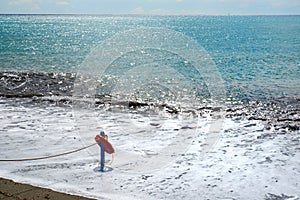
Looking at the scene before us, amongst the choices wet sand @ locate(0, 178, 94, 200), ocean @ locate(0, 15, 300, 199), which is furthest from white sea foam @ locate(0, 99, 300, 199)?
wet sand @ locate(0, 178, 94, 200)

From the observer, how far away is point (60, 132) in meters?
11.3

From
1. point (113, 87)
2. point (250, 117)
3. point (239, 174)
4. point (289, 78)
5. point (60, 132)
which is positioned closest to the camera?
point (239, 174)

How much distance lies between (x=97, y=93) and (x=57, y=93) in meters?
2.20

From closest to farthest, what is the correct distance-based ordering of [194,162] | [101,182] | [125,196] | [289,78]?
[125,196] → [101,182] → [194,162] → [289,78]

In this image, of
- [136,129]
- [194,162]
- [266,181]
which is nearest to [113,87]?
[136,129]

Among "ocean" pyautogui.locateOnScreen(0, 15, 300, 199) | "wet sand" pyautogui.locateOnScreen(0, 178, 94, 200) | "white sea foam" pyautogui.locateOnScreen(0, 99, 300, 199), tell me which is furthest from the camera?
"ocean" pyautogui.locateOnScreen(0, 15, 300, 199)

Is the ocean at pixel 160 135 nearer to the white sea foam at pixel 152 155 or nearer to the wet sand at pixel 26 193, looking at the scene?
the white sea foam at pixel 152 155

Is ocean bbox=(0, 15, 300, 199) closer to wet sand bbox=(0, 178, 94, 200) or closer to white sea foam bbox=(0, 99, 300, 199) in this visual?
white sea foam bbox=(0, 99, 300, 199)

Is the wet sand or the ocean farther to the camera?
the ocean

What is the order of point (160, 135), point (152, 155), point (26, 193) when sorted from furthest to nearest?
1. point (160, 135)
2. point (152, 155)
3. point (26, 193)

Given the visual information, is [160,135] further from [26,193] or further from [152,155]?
[26,193]

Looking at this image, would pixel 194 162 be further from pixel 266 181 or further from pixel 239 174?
pixel 266 181

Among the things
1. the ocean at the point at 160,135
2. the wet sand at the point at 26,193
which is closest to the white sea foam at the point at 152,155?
the ocean at the point at 160,135

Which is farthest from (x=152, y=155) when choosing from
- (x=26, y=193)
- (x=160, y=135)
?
(x=26, y=193)
